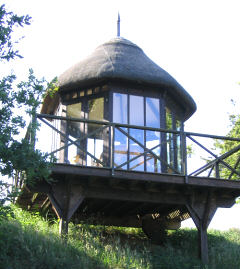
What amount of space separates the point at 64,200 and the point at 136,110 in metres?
3.35

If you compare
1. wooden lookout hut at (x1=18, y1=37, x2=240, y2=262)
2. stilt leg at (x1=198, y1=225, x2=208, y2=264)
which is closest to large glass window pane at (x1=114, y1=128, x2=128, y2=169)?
wooden lookout hut at (x1=18, y1=37, x2=240, y2=262)

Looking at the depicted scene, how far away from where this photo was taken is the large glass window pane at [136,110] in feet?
45.1

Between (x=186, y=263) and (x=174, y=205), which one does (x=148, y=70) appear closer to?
(x=174, y=205)

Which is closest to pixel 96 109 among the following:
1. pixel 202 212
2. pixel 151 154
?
pixel 151 154

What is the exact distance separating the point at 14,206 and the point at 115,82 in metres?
4.35

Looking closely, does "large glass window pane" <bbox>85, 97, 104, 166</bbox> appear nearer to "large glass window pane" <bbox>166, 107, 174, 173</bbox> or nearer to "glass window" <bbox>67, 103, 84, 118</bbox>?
"glass window" <bbox>67, 103, 84, 118</bbox>

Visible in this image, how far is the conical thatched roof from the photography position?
44.8 ft

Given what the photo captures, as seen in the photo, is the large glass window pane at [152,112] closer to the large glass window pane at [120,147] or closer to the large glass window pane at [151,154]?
the large glass window pane at [151,154]

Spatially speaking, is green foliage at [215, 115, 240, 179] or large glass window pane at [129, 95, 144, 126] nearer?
large glass window pane at [129, 95, 144, 126]

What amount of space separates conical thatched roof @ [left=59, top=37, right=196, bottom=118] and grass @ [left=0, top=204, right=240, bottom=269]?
12.1 ft

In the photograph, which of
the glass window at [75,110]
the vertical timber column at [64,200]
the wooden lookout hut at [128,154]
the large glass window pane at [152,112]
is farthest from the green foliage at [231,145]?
the vertical timber column at [64,200]

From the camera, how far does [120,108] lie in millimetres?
13711

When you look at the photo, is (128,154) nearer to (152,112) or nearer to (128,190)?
(128,190)

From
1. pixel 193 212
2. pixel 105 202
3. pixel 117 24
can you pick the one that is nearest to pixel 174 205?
pixel 193 212
